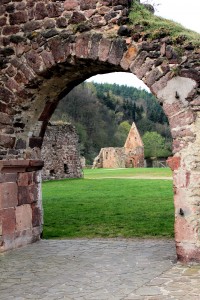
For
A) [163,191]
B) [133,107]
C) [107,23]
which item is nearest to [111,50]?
[107,23]

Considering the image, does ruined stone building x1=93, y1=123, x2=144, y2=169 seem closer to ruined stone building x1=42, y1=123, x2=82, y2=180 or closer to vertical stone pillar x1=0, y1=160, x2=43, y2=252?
ruined stone building x1=42, y1=123, x2=82, y2=180

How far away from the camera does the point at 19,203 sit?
8.34m

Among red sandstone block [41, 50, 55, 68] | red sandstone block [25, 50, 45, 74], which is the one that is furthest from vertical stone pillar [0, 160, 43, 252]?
red sandstone block [41, 50, 55, 68]

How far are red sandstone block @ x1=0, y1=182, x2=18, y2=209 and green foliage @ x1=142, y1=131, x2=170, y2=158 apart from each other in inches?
1860

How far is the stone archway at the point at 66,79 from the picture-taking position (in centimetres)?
675

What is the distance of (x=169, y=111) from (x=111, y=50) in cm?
126

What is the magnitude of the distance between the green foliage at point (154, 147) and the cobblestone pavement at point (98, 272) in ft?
156

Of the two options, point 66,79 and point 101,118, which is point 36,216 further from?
point 101,118

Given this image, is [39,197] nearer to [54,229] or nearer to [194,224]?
[54,229]

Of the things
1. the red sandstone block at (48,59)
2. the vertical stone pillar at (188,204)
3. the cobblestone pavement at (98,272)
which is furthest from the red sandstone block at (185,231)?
the red sandstone block at (48,59)

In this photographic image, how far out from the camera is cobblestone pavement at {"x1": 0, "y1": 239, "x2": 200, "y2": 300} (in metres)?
5.35

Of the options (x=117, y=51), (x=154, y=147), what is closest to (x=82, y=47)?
(x=117, y=51)

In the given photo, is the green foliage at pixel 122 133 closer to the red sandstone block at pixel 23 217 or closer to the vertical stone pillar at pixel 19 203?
the vertical stone pillar at pixel 19 203

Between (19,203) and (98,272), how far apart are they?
2.49 metres
